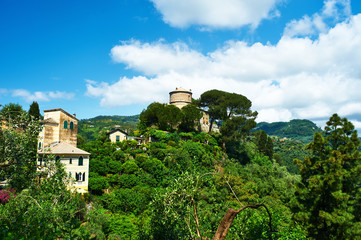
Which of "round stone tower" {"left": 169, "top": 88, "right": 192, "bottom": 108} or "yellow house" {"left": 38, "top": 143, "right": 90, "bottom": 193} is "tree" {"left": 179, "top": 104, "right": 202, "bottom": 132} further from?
"yellow house" {"left": 38, "top": 143, "right": 90, "bottom": 193}

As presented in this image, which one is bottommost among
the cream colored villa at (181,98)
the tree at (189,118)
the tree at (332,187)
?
the tree at (332,187)

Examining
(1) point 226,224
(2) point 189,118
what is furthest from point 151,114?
(1) point 226,224

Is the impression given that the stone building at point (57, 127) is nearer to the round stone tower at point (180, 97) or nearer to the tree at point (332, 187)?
the tree at point (332, 187)

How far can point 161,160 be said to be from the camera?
31.6 metres

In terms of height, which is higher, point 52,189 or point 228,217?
point 228,217

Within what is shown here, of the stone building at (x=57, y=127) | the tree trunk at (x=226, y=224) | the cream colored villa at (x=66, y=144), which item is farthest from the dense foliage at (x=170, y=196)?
the stone building at (x=57, y=127)

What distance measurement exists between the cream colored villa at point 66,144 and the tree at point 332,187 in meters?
17.8

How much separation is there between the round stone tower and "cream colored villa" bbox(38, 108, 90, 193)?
2877 cm

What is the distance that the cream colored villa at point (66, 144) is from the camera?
20.6 metres

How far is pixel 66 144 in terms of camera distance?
21.8 meters

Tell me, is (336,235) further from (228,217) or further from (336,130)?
(228,217)

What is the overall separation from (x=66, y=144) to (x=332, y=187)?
21408mm

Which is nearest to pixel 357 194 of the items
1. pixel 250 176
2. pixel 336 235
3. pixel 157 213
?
pixel 336 235

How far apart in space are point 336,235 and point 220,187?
1319cm
